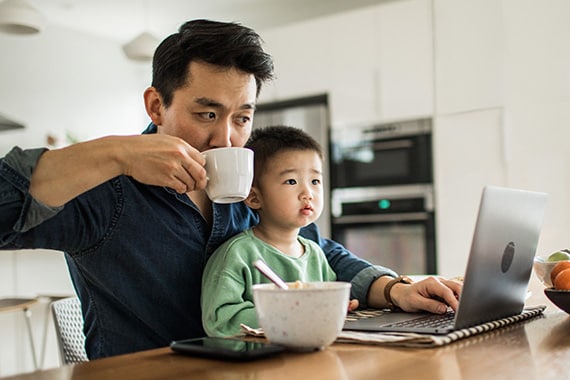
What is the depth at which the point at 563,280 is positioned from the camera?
3.62 ft

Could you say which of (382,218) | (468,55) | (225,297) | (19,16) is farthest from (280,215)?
(382,218)

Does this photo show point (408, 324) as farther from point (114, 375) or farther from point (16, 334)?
point (16, 334)

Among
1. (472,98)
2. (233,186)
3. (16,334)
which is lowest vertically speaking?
(16,334)

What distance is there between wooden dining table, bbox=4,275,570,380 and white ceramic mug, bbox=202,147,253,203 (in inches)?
10.3

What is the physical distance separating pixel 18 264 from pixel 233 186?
12.8 ft

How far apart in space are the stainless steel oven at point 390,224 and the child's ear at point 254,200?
266 centimetres

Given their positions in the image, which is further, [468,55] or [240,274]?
[468,55]

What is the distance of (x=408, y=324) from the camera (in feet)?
3.25

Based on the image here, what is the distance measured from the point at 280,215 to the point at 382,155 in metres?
2.87

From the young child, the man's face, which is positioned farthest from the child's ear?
the man's face

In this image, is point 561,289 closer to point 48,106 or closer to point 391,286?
point 391,286

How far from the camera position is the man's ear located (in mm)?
1339

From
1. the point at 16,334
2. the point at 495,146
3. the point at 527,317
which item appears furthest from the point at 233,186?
the point at 16,334

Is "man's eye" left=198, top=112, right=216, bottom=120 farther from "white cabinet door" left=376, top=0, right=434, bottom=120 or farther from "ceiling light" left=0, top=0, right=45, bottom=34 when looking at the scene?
"white cabinet door" left=376, top=0, right=434, bottom=120
